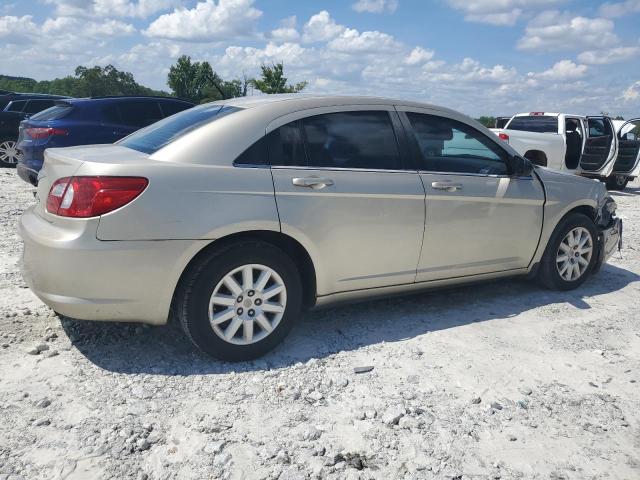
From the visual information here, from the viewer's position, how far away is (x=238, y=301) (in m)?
3.52

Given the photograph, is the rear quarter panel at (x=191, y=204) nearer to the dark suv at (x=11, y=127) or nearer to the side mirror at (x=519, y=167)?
the side mirror at (x=519, y=167)

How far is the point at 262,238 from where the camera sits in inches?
143

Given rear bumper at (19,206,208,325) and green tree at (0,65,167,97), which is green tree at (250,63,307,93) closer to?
green tree at (0,65,167,97)

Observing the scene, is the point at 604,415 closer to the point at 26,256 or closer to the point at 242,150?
the point at 242,150

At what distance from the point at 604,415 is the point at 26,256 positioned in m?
3.47

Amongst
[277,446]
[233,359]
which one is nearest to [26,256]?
[233,359]

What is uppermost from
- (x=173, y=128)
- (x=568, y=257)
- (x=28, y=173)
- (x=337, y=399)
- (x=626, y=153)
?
(x=173, y=128)

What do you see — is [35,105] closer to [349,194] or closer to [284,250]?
[284,250]

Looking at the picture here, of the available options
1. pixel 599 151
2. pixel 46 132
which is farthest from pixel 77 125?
Result: pixel 599 151

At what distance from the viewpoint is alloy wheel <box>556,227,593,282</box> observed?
520cm

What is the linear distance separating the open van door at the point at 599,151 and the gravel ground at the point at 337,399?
9.80 metres

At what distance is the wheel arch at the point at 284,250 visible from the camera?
341 centimetres

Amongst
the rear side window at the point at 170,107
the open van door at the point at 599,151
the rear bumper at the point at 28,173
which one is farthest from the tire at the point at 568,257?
the open van door at the point at 599,151

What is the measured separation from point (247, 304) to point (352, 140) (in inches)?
53.1
